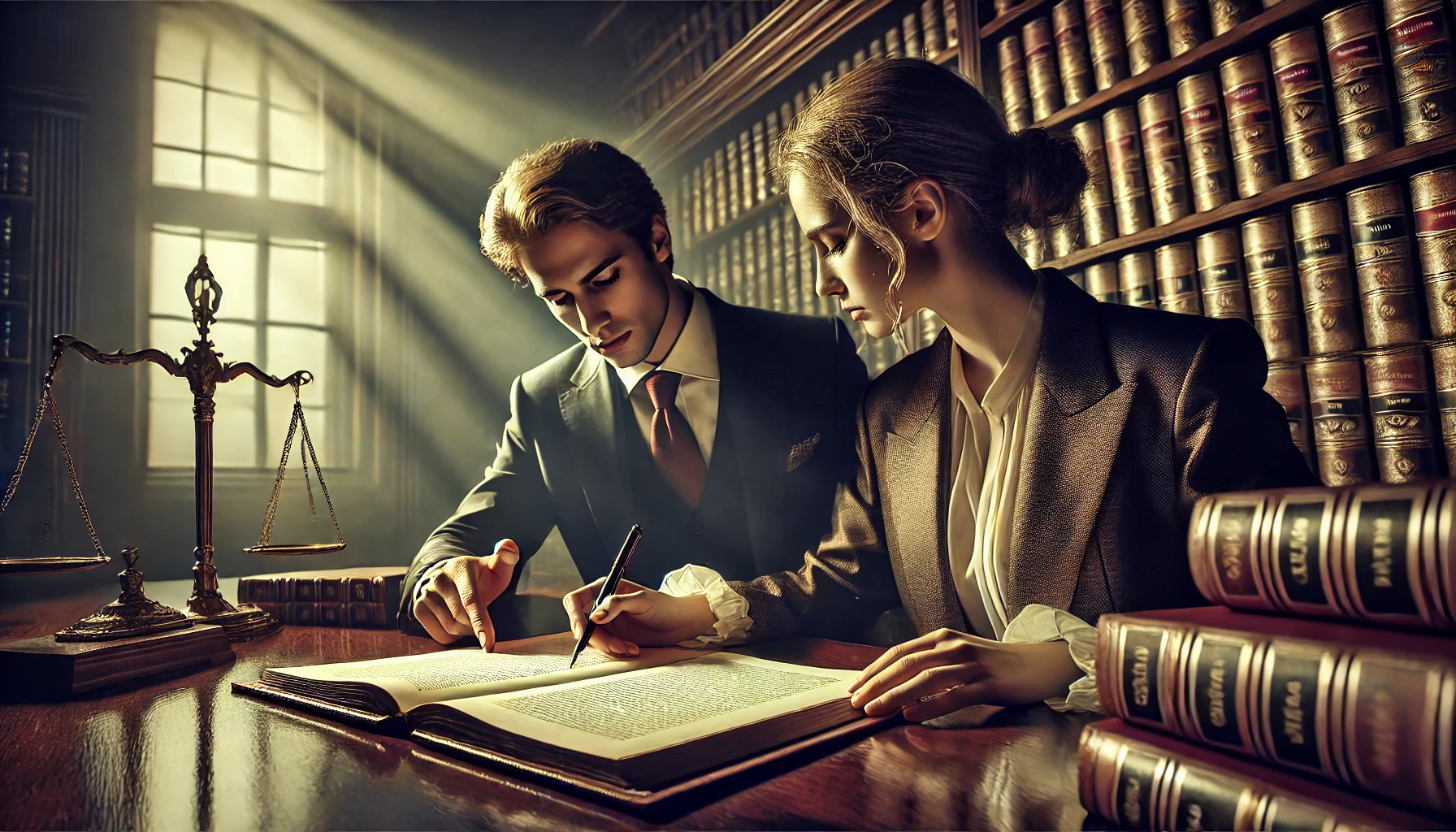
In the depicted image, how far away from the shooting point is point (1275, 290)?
5.19ft

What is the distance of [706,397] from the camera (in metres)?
Result: 1.71

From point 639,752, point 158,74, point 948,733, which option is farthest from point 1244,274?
point 158,74

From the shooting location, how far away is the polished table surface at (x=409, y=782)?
0.51 m

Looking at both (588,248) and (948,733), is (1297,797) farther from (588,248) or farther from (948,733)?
(588,248)

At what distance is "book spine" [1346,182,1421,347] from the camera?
1.42 meters

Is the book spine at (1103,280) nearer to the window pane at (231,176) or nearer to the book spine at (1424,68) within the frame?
the book spine at (1424,68)

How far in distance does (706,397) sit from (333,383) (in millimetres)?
3207

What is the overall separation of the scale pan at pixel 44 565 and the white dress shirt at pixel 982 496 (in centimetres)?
76

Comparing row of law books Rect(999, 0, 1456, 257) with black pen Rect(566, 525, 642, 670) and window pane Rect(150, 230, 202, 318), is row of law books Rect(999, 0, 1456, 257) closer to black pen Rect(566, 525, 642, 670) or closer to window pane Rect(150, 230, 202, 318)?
black pen Rect(566, 525, 642, 670)

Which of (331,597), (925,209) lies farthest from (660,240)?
(331,597)

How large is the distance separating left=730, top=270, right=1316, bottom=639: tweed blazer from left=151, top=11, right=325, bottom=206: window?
13.3 ft

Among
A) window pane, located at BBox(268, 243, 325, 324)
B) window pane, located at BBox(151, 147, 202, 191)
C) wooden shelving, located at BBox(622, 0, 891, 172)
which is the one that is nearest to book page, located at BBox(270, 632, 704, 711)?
wooden shelving, located at BBox(622, 0, 891, 172)

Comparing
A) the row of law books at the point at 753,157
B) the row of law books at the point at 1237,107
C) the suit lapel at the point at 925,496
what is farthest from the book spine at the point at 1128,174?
the suit lapel at the point at 925,496

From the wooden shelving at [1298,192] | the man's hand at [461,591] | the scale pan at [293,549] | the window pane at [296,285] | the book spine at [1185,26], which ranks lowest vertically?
the man's hand at [461,591]
